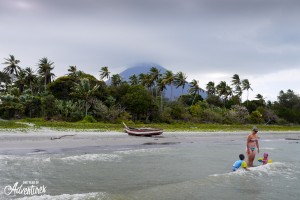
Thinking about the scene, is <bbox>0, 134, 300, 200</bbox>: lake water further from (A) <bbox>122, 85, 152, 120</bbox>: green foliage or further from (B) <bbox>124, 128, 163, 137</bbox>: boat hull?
(A) <bbox>122, 85, 152, 120</bbox>: green foliage

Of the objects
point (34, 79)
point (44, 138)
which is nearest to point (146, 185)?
point (44, 138)

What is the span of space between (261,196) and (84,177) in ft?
21.4

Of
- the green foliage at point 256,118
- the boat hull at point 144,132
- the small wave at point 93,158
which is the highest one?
the green foliage at point 256,118

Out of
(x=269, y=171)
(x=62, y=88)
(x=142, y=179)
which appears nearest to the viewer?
(x=142, y=179)

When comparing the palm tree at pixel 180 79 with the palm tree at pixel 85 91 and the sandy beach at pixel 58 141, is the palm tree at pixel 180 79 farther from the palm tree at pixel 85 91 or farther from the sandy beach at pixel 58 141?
the sandy beach at pixel 58 141

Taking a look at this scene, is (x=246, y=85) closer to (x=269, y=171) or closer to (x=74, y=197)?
(x=269, y=171)

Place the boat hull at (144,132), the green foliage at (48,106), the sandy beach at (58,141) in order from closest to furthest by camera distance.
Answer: the sandy beach at (58,141) → the boat hull at (144,132) → the green foliage at (48,106)

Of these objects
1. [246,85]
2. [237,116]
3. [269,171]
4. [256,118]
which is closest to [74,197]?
[269,171]

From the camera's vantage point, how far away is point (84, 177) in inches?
480

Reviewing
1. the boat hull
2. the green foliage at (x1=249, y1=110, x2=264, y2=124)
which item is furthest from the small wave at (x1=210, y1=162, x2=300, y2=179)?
the green foliage at (x1=249, y1=110, x2=264, y2=124)

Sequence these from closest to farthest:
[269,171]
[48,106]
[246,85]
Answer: [269,171], [48,106], [246,85]

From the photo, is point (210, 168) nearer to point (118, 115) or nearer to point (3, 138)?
point (3, 138)

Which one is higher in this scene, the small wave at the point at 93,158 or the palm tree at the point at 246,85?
the palm tree at the point at 246,85

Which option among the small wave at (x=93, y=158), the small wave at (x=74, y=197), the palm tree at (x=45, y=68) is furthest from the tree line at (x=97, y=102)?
the small wave at (x=74, y=197)
